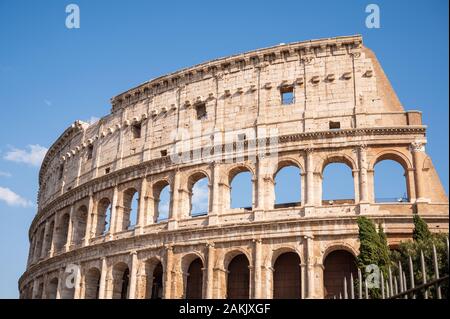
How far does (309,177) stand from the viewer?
23641 millimetres

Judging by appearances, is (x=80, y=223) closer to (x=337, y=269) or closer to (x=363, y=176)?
(x=337, y=269)

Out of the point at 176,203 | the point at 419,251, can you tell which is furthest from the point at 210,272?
the point at 419,251

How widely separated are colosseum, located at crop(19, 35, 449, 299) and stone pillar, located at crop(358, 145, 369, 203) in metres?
0.06

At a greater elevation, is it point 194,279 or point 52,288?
point 52,288

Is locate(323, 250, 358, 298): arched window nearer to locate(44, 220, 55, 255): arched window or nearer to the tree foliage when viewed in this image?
the tree foliage

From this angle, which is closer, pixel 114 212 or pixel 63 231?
pixel 114 212

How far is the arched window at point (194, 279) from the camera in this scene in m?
25.2

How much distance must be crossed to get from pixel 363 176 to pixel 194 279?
8.99 metres

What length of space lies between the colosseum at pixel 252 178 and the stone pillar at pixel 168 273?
0.23 feet

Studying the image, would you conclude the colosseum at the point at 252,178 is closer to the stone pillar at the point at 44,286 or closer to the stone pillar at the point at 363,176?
the stone pillar at the point at 363,176

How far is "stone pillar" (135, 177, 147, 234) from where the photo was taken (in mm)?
26812

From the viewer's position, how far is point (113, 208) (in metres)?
28.6

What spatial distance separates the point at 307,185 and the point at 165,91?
10081 millimetres

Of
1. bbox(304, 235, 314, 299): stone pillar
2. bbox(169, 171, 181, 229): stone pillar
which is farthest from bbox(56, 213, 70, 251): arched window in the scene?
bbox(304, 235, 314, 299): stone pillar
